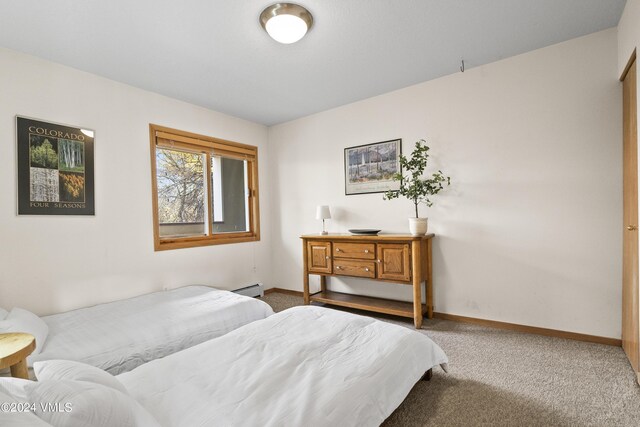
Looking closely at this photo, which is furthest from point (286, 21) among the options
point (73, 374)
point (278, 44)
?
point (73, 374)

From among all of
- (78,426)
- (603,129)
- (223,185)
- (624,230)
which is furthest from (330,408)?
(223,185)

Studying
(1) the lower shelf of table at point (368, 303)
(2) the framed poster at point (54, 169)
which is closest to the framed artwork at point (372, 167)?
(1) the lower shelf of table at point (368, 303)

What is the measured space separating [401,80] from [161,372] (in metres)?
3.26

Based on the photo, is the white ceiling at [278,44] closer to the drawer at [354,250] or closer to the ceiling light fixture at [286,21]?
the ceiling light fixture at [286,21]

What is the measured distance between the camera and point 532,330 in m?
2.79

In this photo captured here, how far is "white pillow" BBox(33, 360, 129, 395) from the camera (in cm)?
114

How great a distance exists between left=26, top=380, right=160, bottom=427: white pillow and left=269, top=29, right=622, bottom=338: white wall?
296cm

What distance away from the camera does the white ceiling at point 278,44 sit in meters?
2.09

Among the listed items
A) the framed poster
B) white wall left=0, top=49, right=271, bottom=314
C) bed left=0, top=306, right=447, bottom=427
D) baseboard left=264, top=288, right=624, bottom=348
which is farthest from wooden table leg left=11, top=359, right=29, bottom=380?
baseboard left=264, top=288, right=624, bottom=348

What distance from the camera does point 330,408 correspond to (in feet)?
3.96

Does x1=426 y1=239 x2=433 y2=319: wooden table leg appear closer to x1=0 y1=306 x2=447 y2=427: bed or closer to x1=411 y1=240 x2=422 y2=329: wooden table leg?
x1=411 y1=240 x2=422 y2=329: wooden table leg

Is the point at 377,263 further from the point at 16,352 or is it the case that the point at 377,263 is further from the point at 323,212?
the point at 16,352

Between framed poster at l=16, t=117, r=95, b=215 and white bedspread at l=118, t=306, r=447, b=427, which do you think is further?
framed poster at l=16, t=117, r=95, b=215

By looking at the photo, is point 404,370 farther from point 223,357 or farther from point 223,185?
point 223,185
